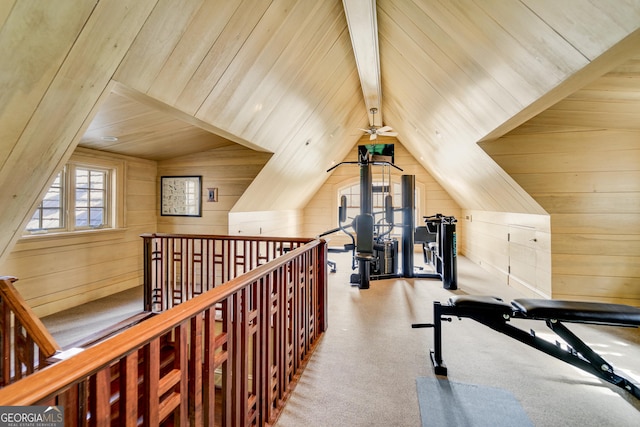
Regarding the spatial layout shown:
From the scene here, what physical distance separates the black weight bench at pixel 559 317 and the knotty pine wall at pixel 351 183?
210 inches

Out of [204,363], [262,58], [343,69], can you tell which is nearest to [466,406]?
[204,363]

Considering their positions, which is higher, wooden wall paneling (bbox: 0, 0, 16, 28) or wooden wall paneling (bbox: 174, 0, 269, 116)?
wooden wall paneling (bbox: 174, 0, 269, 116)

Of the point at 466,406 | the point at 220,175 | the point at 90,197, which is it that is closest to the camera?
the point at 466,406

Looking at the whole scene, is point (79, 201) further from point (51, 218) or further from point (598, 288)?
point (598, 288)

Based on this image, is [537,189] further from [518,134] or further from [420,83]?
[420,83]

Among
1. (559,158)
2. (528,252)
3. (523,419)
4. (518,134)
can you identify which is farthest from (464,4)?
(528,252)

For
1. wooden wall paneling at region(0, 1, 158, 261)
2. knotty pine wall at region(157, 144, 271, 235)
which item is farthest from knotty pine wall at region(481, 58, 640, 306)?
wooden wall paneling at region(0, 1, 158, 261)

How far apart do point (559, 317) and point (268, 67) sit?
117 inches

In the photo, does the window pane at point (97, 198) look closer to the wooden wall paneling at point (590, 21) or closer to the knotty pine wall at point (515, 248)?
the wooden wall paneling at point (590, 21)

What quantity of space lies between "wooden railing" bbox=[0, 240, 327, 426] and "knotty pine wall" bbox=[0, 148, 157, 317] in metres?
1.85

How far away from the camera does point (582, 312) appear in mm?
1772

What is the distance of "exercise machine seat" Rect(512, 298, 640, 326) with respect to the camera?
1.72 m

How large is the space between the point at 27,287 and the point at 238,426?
3.49 m

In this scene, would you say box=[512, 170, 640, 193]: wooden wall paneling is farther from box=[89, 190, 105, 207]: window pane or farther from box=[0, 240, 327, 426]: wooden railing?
box=[89, 190, 105, 207]: window pane
